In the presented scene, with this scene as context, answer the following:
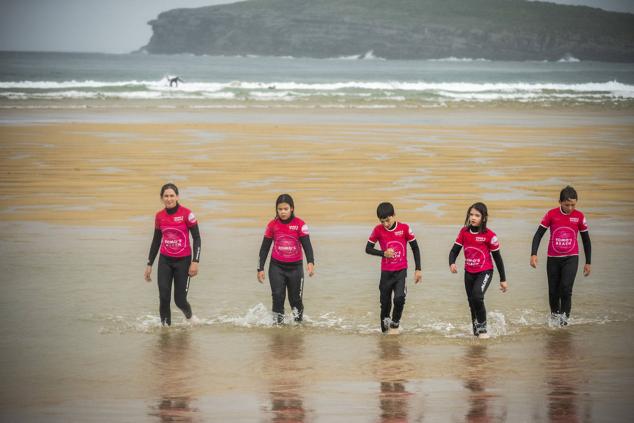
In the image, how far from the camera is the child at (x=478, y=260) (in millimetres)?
8734

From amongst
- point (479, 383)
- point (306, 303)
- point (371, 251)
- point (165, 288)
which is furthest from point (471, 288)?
point (165, 288)

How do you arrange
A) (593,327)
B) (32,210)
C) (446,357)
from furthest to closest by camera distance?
(32,210), (593,327), (446,357)

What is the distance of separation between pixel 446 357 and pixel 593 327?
6.28 ft

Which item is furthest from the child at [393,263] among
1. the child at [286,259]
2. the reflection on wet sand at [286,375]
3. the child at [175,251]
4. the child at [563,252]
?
the child at [175,251]

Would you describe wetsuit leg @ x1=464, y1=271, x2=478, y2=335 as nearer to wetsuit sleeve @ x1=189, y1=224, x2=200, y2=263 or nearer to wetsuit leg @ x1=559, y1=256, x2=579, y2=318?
wetsuit leg @ x1=559, y1=256, x2=579, y2=318

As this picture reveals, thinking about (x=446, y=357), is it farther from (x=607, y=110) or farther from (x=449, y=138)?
(x=607, y=110)

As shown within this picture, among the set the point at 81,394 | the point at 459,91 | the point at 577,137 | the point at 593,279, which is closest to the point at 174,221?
the point at 81,394

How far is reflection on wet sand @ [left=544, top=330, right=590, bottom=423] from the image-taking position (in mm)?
6609

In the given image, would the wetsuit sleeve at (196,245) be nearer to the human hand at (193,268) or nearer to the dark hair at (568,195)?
the human hand at (193,268)

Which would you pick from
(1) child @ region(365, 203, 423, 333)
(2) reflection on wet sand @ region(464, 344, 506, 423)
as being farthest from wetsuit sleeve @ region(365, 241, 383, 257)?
(2) reflection on wet sand @ region(464, 344, 506, 423)

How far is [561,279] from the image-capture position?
9.26 m

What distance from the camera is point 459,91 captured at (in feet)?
220

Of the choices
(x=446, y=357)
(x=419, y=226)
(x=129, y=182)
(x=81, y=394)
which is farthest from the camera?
(x=129, y=182)

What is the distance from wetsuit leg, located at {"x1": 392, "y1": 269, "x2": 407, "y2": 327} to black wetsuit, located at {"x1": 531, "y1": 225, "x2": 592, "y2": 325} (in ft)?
4.64
